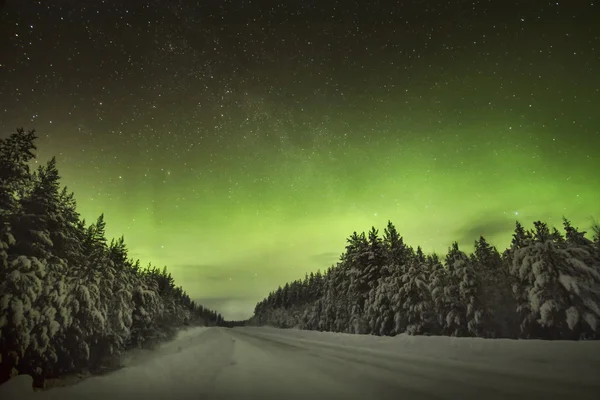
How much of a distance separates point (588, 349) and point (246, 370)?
10202mm

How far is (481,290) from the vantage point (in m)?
36.3

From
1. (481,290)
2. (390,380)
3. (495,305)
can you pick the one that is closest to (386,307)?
(481,290)

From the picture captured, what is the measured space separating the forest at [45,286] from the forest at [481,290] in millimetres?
26736

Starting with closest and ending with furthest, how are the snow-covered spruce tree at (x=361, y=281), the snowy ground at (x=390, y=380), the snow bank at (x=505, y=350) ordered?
the snowy ground at (x=390, y=380), the snow bank at (x=505, y=350), the snow-covered spruce tree at (x=361, y=281)

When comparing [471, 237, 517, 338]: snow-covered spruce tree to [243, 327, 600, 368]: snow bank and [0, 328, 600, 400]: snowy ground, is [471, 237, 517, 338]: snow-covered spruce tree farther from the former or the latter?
[0, 328, 600, 400]: snowy ground

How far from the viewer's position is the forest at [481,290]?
27.1 m

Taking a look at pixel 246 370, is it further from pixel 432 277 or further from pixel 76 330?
pixel 432 277

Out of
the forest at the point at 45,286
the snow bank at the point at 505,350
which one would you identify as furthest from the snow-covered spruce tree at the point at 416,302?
the forest at the point at 45,286

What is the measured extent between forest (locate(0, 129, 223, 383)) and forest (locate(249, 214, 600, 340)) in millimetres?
26736

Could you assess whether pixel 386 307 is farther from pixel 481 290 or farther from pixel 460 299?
pixel 481 290

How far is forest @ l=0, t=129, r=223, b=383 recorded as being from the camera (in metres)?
12.3

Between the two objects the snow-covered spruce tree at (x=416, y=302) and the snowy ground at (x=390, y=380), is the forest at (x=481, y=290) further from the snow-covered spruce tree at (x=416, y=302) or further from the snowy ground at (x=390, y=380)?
the snowy ground at (x=390, y=380)

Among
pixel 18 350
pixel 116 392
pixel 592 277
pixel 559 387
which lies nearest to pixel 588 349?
pixel 559 387

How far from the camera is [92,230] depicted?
28.0 m
